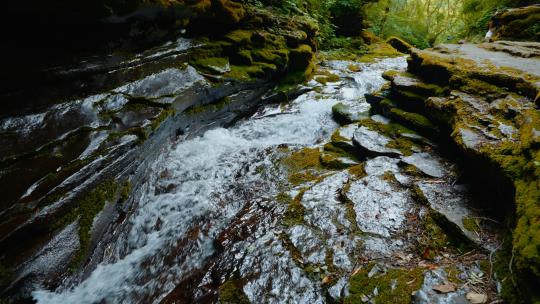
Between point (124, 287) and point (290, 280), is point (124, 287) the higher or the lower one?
the lower one

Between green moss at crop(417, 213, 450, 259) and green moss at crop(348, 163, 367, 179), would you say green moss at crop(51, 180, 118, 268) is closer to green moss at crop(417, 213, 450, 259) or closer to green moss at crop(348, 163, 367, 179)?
green moss at crop(348, 163, 367, 179)

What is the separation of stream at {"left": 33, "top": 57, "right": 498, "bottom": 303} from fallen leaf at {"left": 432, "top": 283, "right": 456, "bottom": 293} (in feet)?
1.61

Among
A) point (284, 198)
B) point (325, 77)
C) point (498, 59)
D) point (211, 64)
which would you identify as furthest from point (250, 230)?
point (325, 77)

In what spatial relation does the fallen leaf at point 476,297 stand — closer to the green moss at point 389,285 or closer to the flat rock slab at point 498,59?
the green moss at point 389,285

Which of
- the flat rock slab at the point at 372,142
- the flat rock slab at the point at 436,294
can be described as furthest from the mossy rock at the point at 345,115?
the flat rock slab at the point at 436,294

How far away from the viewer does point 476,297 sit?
7.94 ft

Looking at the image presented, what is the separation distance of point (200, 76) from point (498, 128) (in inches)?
204

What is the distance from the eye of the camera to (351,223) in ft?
12.0

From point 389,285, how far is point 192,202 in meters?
2.93

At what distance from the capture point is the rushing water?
11.0 ft

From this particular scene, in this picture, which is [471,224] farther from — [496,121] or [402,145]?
[402,145]

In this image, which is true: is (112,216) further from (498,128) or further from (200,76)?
(498,128)

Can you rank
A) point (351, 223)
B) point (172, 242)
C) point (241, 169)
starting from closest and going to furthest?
1. point (351, 223)
2. point (172, 242)
3. point (241, 169)

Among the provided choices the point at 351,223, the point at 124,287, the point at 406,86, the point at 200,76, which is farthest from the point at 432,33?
the point at 124,287
